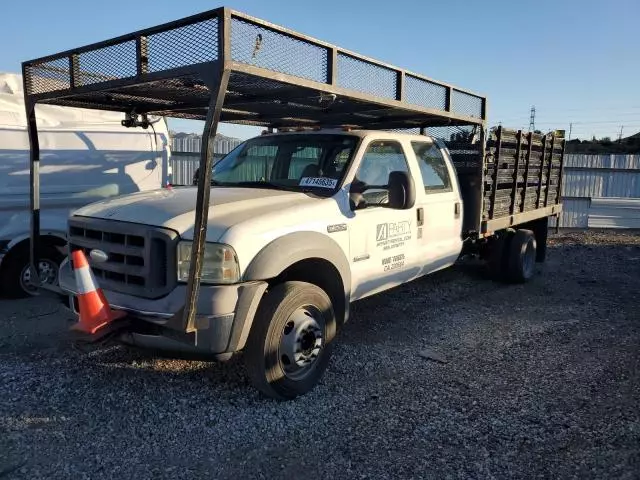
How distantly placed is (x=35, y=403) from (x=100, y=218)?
1370 mm

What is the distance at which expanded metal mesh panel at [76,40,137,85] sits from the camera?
356 cm

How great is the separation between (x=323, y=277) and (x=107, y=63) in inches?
86.8

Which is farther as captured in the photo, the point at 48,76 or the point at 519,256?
the point at 519,256

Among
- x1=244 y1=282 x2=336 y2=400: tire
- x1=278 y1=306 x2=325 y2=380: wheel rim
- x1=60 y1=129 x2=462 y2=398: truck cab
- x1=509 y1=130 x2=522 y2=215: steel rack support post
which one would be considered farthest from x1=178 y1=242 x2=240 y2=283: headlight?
x1=509 y1=130 x2=522 y2=215: steel rack support post

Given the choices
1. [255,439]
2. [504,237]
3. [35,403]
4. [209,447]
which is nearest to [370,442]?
[255,439]

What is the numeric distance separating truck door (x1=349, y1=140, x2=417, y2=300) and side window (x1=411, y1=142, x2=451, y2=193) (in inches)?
13.6

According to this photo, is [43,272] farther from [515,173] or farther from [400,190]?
[515,173]

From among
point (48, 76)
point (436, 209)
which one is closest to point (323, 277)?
point (436, 209)

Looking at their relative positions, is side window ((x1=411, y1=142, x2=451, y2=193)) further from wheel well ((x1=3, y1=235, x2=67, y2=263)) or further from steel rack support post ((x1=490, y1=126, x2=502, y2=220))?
wheel well ((x1=3, y1=235, x2=67, y2=263))

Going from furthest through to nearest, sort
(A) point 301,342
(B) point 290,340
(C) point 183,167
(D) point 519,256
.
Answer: (C) point 183,167
(D) point 519,256
(A) point 301,342
(B) point 290,340

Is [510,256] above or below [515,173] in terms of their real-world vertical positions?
below

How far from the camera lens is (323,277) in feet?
14.1

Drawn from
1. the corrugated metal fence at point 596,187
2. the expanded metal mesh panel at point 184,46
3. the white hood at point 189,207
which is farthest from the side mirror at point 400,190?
the corrugated metal fence at point 596,187

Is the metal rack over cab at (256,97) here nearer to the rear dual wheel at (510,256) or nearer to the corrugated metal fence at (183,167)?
the rear dual wheel at (510,256)
